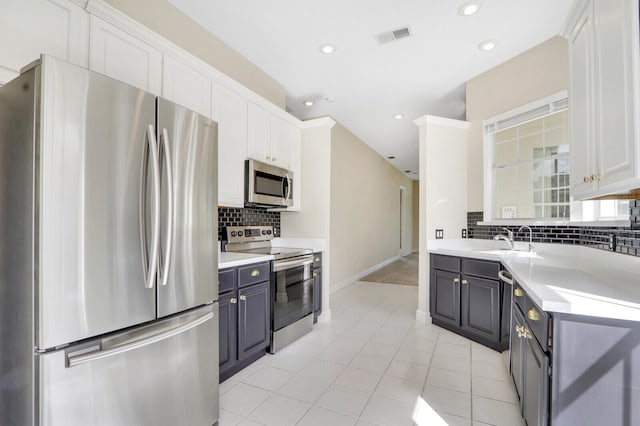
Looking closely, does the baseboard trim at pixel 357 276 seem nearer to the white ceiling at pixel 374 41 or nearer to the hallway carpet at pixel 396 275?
the hallway carpet at pixel 396 275

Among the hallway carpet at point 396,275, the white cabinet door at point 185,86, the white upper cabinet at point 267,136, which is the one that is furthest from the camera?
the hallway carpet at point 396,275

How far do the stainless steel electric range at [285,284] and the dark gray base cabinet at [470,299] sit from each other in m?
1.42

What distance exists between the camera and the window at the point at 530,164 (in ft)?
9.82

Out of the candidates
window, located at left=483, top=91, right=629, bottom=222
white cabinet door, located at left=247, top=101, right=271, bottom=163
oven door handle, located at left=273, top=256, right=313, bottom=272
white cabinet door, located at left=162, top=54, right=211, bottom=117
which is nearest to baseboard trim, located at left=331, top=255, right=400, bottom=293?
oven door handle, located at left=273, top=256, right=313, bottom=272

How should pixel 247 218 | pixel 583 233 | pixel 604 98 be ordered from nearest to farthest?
1. pixel 604 98
2. pixel 583 233
3. pixel 247 218

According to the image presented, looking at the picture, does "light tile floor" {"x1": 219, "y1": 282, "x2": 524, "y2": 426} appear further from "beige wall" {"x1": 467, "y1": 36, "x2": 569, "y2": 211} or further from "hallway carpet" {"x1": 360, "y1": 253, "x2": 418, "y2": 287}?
"hallway carpet" {"x1": 360, "y1": 253, "x2": 418, "y2": 287}

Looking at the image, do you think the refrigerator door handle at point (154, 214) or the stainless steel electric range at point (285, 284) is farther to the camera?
the stainless steel electric range at point (285, 284)

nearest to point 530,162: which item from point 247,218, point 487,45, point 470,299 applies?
point 487,45

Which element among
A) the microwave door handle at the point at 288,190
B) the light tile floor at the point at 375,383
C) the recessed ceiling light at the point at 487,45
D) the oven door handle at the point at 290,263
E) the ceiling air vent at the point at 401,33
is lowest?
the light tile floor at the point at 375,383

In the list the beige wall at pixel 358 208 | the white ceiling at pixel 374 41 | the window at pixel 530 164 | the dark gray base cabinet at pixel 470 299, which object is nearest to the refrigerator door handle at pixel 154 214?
the white ceiling at pixel 374 41

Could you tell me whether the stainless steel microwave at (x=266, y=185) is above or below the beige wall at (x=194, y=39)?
below

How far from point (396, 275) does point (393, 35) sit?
4886 millimetres

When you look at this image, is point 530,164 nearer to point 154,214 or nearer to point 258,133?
point 258,133

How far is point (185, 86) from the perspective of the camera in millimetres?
2262
